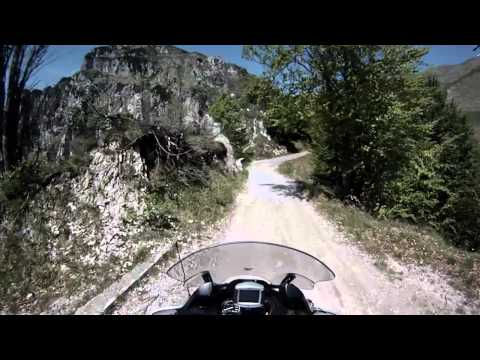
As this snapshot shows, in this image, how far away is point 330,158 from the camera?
10.8 meters

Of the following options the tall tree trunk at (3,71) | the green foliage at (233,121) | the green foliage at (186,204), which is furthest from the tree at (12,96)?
the green foliage at (233,121)

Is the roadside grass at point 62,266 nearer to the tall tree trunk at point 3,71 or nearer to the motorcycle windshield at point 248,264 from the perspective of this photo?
the tall tree trunk at point 3,71

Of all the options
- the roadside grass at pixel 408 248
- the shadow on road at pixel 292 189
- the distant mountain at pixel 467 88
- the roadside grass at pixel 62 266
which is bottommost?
the roadside grass at pixel 408 248

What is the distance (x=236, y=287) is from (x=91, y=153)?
560 cm

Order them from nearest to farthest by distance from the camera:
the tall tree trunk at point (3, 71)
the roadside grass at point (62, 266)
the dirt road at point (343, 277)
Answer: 1. the tall tree trunk at point (3, 71)
2. the roadside grass at point (62, 266)
3. the dirt road at point (343, 277)

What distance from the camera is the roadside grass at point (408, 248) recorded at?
187 inches

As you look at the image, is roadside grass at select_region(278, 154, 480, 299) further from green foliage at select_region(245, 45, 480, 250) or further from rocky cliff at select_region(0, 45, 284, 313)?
rocky cliff at select_region(0, 45, 284, 313)

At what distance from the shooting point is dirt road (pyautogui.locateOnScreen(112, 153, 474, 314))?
4.00 m

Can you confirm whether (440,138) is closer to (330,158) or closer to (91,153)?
(330,158)

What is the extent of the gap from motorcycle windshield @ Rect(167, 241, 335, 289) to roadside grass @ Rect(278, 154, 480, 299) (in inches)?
150

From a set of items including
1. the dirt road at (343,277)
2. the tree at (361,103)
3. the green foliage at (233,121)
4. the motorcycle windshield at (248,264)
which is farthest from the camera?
the green foliage at (233,121)

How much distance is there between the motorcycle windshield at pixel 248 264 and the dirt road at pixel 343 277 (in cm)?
209
